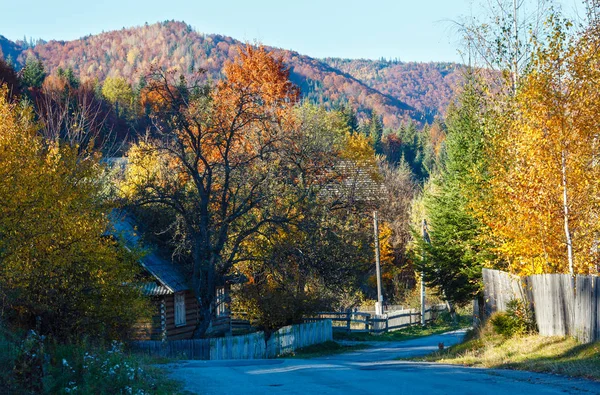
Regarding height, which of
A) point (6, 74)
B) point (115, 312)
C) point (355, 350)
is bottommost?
point (355, 350)

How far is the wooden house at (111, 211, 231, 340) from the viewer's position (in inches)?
1150

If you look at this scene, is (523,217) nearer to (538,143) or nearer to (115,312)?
(538,143)

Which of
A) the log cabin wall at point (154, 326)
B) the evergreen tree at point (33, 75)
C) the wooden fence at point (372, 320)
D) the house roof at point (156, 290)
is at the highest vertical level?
the evergreen tree at point (33, 75)

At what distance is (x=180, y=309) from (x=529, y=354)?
17655mm

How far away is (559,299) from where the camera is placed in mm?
19219

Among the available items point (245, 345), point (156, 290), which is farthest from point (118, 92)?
point (245, 345)

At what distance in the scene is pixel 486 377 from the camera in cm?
1531

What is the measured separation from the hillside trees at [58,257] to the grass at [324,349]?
12.2 m

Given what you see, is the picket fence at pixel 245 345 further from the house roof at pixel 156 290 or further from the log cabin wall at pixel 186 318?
the house roof at pixel 156 290

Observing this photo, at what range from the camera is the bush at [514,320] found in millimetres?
21375

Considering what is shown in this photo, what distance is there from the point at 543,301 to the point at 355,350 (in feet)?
54.9

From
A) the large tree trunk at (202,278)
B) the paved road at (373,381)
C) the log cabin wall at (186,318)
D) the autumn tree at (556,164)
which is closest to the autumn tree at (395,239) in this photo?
the log cabin wall at (186,318)

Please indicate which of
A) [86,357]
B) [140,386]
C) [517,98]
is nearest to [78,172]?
[86,357]

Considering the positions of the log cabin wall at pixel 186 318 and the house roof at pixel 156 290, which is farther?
the log cabin wall at pixel 186 318
